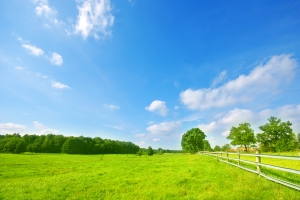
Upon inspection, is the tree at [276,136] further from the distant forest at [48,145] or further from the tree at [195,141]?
the distant forest at [48,145]

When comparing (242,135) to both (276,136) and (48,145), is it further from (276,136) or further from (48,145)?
(48,145)

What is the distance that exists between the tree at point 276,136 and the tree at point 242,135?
265 cm

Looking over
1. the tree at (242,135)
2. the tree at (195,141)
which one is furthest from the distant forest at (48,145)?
the tree at (242,135)

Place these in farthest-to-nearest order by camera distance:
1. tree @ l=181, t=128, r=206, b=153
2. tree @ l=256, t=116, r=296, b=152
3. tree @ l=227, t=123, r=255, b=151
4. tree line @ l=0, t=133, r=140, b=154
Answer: tree line @ l=0, t=133, r=140, b=154, tree @ l=181, t=128, r=206, b=153, tree @ l=227, t=123, r=255, b=151, tree @ l=256, t=116, r=296, b=152

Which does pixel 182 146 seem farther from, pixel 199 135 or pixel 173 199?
pixel 173 199

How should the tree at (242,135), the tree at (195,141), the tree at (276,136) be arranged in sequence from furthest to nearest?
the tree at (195,141) < the tree at (242,135) < the tree at (276,136)

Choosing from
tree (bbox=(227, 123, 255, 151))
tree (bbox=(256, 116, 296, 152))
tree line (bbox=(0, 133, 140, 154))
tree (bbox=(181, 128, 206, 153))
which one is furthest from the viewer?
tree line (bbox=(0, 133, 140, 154))

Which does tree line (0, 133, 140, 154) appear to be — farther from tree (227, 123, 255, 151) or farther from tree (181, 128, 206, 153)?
tree (227, 123, 255, 151)

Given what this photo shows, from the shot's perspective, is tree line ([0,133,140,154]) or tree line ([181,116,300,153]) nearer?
tree line ([181,116,300,153])

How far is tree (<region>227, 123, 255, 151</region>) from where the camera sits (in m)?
65.2

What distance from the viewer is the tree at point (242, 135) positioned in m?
65.2

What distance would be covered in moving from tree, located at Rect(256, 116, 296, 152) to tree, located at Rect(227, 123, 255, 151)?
265cm

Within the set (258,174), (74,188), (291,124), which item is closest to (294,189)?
(258,174)

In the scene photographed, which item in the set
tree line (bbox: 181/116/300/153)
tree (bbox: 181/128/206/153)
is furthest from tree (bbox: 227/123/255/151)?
tree (bbox: 181/128/206/153)
